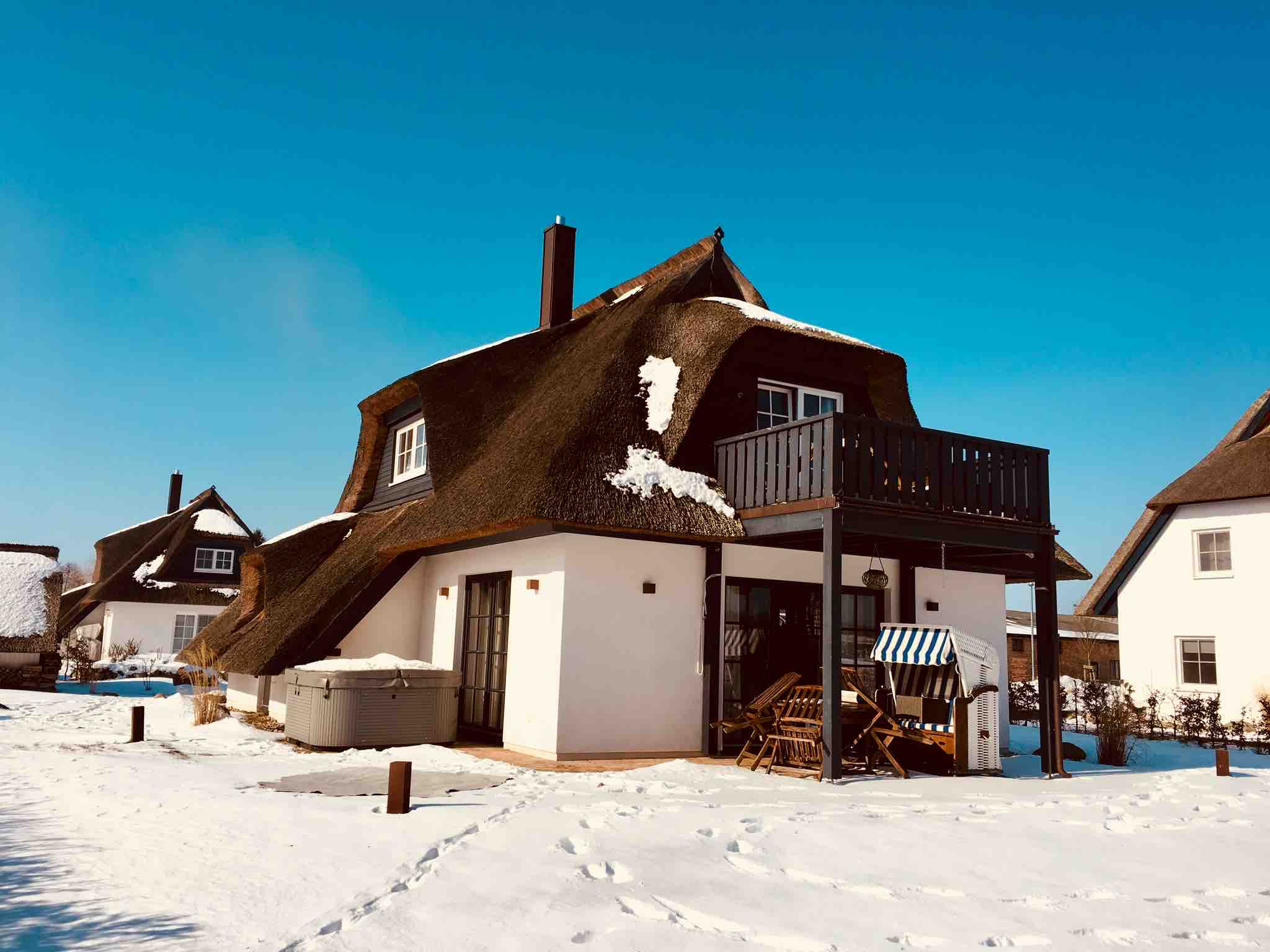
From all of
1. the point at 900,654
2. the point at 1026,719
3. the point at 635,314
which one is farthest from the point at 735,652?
the point at 1026,719

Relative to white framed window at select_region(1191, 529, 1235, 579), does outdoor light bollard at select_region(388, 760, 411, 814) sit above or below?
below

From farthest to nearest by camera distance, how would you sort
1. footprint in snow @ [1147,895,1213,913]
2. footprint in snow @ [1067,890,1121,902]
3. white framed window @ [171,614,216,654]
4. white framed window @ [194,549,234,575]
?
white framed window @ [194,549,234,575]
white framed window @ [171,614,216,654]
footprint in snow @ [1067,890,1121,902]
footprint in snow @ [1147,895,1213,913]

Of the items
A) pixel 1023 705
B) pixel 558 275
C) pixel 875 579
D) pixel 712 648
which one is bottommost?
pixel 1023 705

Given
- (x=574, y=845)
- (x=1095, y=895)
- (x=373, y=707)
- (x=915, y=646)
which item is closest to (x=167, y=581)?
(x=373, y=707)

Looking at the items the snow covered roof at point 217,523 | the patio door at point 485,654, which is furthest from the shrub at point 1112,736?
the snow covered roof at point 217,523

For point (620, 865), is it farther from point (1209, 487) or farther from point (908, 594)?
point (1209, 487)

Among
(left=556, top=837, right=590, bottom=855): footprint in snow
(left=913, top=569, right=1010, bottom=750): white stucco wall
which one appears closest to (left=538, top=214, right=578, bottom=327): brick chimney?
(left=913, top=569, right=1010, bottom=750): white stucco wall

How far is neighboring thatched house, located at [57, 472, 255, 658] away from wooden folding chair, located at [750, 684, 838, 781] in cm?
2567

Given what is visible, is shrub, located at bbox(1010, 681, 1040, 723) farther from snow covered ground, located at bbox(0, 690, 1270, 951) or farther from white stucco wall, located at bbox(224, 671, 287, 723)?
white stucco wall, located at bbox(224, 671, 287, 723)

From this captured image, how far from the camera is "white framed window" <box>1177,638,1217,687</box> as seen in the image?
20.4 metres

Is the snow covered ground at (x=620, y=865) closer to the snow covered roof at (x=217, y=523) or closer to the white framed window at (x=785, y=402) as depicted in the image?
the white framed window at (x=785, y=402)

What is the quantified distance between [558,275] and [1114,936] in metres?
15.4

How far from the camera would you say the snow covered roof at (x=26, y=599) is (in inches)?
899

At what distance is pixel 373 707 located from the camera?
11875 millimetres
